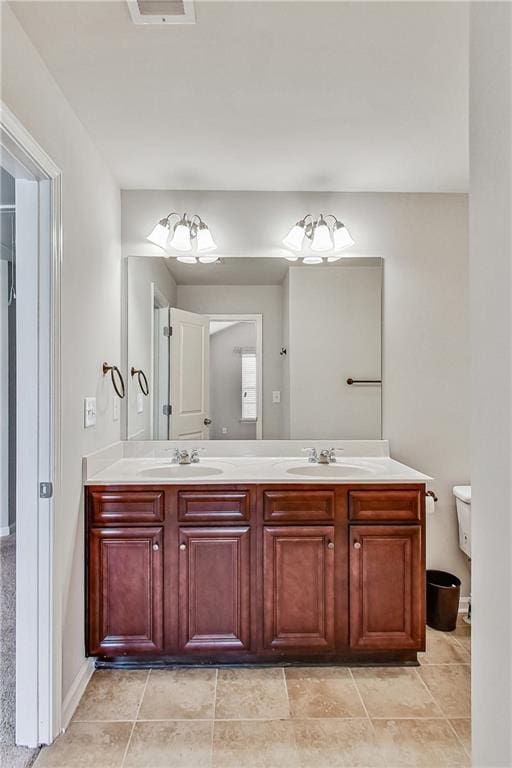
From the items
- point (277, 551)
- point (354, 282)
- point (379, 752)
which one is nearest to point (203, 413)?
point (277, 551)

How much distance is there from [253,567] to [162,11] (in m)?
2.06

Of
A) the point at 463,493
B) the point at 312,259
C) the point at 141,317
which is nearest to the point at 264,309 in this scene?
the point at 312,259

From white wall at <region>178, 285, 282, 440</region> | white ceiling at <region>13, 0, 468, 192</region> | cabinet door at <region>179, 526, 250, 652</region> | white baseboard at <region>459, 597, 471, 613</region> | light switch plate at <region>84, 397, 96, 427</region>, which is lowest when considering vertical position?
white baseboard at <region>459, 597, 471, 613</region>

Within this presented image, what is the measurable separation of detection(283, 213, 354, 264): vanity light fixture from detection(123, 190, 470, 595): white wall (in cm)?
6

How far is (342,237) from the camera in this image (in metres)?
2.58

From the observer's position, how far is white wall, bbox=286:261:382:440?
267 cm

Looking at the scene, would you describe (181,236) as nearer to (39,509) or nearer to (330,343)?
(330,343)

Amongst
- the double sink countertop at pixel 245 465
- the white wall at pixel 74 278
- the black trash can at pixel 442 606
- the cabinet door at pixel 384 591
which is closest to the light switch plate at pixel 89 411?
the white wall at pixel 74 278

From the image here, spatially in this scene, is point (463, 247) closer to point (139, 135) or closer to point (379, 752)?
point (139, 135)

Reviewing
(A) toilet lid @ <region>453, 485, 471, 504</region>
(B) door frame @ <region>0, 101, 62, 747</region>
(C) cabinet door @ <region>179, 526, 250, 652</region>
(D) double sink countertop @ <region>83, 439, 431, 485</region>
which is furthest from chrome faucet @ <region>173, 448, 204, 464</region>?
(A) toilet lid @ <region>453, 485, 471, 504</region>

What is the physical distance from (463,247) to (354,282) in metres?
0.64

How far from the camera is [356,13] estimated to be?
1382mm

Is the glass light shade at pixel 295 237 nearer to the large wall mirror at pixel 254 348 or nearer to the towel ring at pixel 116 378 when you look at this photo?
the large wall mirror at pixel 254 348

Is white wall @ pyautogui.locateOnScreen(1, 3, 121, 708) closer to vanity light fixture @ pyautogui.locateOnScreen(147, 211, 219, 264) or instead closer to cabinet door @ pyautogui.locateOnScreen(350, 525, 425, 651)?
vanity light fixture @ pyautogui.locateOnScreen(147, 211, 219, 264)
